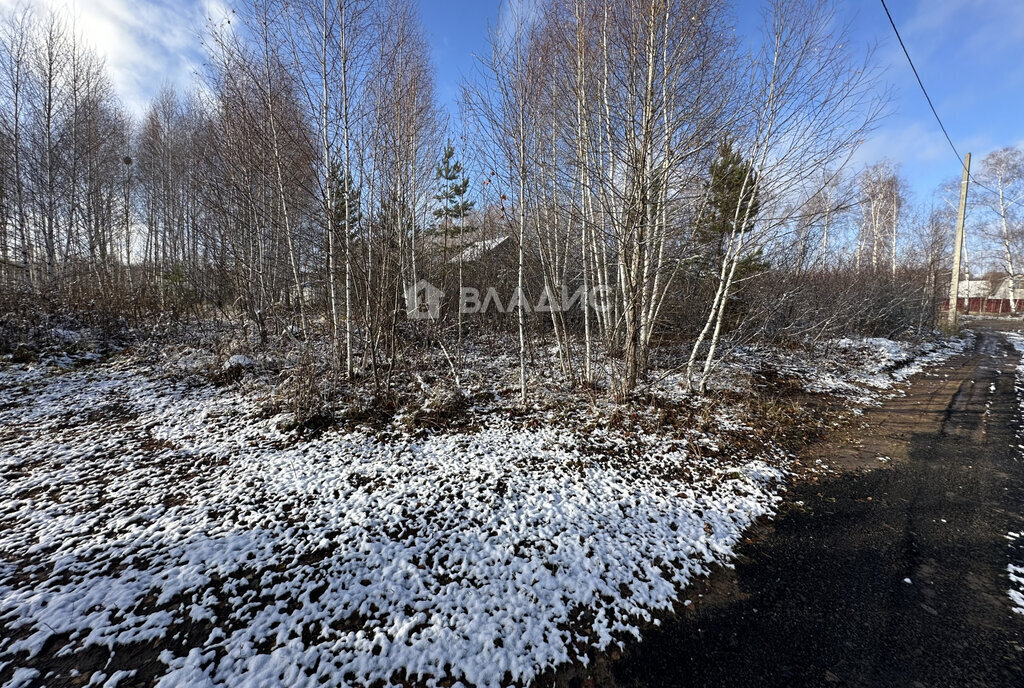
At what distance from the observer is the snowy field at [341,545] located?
1.96m

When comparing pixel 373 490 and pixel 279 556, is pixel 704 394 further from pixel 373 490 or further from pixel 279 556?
pixel 279 556

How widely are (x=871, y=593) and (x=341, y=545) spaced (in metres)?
3.75

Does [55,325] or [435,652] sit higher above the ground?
[55,325]

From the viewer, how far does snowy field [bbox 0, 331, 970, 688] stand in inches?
77.2

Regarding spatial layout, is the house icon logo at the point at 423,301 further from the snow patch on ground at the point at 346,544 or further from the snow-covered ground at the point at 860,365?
the snow-covered ground at the point at 860,365

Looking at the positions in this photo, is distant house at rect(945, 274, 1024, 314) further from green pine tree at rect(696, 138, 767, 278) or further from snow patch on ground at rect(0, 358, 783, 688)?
snow patch on ground at rect(0, 358, 783, 688)

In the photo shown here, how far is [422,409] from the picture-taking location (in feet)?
17.9

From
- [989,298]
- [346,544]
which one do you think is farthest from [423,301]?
[989,298]

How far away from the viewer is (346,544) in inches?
110

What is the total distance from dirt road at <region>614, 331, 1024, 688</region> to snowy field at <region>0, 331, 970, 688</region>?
0.80 ft

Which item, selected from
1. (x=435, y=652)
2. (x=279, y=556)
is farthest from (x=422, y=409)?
(x=435, y=652)

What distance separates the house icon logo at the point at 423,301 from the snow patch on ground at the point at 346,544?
3372 mm

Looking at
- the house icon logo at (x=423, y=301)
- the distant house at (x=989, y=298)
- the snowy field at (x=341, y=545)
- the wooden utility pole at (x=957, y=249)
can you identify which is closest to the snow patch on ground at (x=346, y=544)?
the snowy field at (x=341, y=545)

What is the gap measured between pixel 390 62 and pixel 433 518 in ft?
24.3
